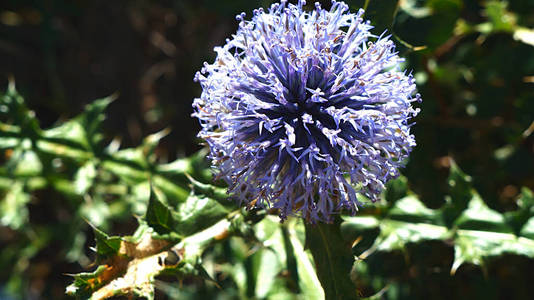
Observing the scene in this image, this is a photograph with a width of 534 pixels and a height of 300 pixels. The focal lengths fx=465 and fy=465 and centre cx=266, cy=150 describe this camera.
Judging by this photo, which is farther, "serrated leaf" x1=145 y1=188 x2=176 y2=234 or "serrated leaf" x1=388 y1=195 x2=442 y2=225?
"serrated leaf" x1=388 y1=195 x2=442 y2=225

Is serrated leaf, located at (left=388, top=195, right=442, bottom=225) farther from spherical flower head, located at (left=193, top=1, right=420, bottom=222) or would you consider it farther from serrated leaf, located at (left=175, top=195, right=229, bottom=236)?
serrated leaf, located at (left=175, top=195, right=229, bottom=236)

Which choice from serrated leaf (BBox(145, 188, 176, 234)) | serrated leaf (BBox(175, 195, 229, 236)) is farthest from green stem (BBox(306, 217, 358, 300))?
serrated leaf (BBox(145, 188, 176, 234))

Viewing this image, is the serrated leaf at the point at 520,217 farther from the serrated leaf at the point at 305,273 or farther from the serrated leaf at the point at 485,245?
the serrated leaf at the point at 305,273

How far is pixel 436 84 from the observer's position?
350 centimetres

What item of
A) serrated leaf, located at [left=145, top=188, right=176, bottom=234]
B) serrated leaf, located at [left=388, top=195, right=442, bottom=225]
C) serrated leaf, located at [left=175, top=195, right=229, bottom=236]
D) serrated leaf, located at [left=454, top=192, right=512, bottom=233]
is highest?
serrated leaf, located at [left=145, top=188, right=176, bottom=234]

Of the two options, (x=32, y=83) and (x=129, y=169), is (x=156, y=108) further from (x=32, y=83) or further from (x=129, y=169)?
(x=129, y=169)

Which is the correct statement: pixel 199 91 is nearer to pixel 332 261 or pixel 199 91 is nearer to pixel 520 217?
pixel 332 261

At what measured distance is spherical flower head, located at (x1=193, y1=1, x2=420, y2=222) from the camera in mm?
1950

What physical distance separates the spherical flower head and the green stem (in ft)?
0.37

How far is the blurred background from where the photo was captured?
3.15 meters

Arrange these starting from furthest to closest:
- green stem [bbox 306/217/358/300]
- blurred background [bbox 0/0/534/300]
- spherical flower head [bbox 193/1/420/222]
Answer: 1. blurred background [bbox 0/0/534/300]
2. green stem [bbox 306/217/358/300]
3. spherical flower head [bbox 193/1/420/222]

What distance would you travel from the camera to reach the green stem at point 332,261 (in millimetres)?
2078

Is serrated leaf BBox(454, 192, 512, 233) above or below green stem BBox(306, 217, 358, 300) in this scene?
below

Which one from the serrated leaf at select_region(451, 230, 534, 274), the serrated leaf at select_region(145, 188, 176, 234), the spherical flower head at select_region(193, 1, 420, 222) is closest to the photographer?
the spherical flower head at select_region(193, 1, 420, 222)
